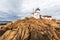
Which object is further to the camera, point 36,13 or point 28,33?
point 36,13

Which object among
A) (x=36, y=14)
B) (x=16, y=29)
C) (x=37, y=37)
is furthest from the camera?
(x=36, y=14)

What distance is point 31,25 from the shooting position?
39531 millimetres

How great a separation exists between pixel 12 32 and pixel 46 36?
5.90 metres

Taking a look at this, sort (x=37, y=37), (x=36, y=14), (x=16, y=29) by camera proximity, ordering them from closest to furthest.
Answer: (x=37, y=37) → (x=16, y=29) → (x=36, y=14)

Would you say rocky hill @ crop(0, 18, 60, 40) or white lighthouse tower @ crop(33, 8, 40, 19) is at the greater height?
white lighthouse tower @ crop(33, 8, 40, 19)

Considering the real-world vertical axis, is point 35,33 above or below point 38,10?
below

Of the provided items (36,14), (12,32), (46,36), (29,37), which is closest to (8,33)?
(12,32)

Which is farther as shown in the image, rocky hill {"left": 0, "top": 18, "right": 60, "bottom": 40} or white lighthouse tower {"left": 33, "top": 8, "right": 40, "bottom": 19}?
white lighthouse tower {"left": 33, "top": 8, "right": 40, "bottom": 19}

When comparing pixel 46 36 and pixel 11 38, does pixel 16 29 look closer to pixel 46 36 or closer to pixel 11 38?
pixel 11 38

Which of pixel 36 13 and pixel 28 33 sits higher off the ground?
pixel 36 13

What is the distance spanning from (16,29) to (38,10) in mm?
28406

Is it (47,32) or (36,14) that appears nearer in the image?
(47,32)

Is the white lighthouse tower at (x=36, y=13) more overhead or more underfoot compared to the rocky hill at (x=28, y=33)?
more overhead

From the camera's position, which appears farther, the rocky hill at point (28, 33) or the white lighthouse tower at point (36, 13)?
the white lighthouse tower at point (36, 13)
